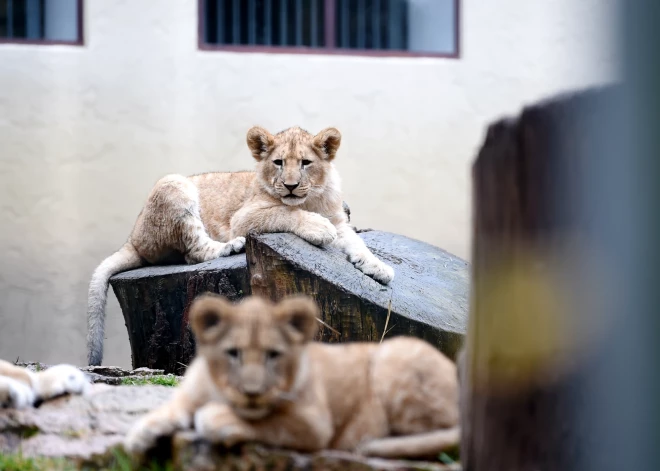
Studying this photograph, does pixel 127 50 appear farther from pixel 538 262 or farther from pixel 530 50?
pixel 538 262

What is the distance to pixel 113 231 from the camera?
9.59 meters

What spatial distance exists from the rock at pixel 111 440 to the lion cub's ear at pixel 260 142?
9.83ft

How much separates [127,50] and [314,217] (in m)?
4.32

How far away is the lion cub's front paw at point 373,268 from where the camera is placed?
607cm

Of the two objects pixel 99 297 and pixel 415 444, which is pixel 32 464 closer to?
pixel 415 444

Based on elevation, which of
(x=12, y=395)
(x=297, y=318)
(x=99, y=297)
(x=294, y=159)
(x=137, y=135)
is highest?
(x=137, y=135)

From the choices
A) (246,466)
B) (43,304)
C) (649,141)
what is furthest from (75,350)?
(649,141)

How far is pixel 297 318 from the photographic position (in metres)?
2.47

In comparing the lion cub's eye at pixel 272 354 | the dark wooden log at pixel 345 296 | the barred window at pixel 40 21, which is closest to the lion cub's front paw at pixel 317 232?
the dark wooden log at pixel 345 296

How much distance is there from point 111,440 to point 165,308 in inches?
135

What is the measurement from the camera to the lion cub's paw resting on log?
3.57 meters

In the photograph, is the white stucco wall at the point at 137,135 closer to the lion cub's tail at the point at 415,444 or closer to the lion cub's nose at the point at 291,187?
the lion cub's nose at the point at 291,187

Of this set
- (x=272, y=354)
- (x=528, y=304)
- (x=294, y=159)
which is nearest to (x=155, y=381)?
(x=294, y=159)

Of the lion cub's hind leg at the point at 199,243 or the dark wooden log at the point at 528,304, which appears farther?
the lion cub's hind leg at the point at 199,243
